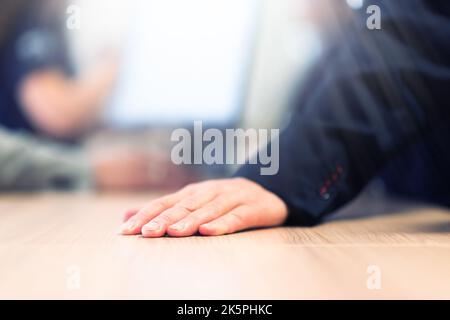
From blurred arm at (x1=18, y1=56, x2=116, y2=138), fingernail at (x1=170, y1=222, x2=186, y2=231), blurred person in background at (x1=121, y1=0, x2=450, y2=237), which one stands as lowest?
fingernail at (x1=170, y1=222, x2=186, y2=231)

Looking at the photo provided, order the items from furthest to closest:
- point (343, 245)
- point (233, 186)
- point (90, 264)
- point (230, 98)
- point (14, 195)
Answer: point (230, 98) < point (14, 195) < point (233, 186) < point (343, 245) < point (90, 264)

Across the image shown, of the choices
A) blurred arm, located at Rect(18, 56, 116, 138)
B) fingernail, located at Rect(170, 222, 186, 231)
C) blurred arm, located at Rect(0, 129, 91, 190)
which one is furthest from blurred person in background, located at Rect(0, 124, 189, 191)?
fingernail, located at Rect(170, 222, 186, 231)

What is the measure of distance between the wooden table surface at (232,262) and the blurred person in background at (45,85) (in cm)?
131

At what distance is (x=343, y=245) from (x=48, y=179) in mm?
1544

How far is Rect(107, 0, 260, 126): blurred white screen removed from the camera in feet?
7.45

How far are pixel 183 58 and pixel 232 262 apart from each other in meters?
1.69

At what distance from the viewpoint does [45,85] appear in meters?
2.36

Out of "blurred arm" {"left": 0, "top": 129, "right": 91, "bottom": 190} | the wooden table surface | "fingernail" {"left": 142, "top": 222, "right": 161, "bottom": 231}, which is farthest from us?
"blurred arm" {"left": 0, "top": 129, "right": 91, "bottom": 190}

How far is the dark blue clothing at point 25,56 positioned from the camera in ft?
7.72

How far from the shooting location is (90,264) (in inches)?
27.6

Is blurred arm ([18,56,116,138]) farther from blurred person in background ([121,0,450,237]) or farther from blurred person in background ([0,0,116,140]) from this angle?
blurred person in background ([121,0,450,237])
